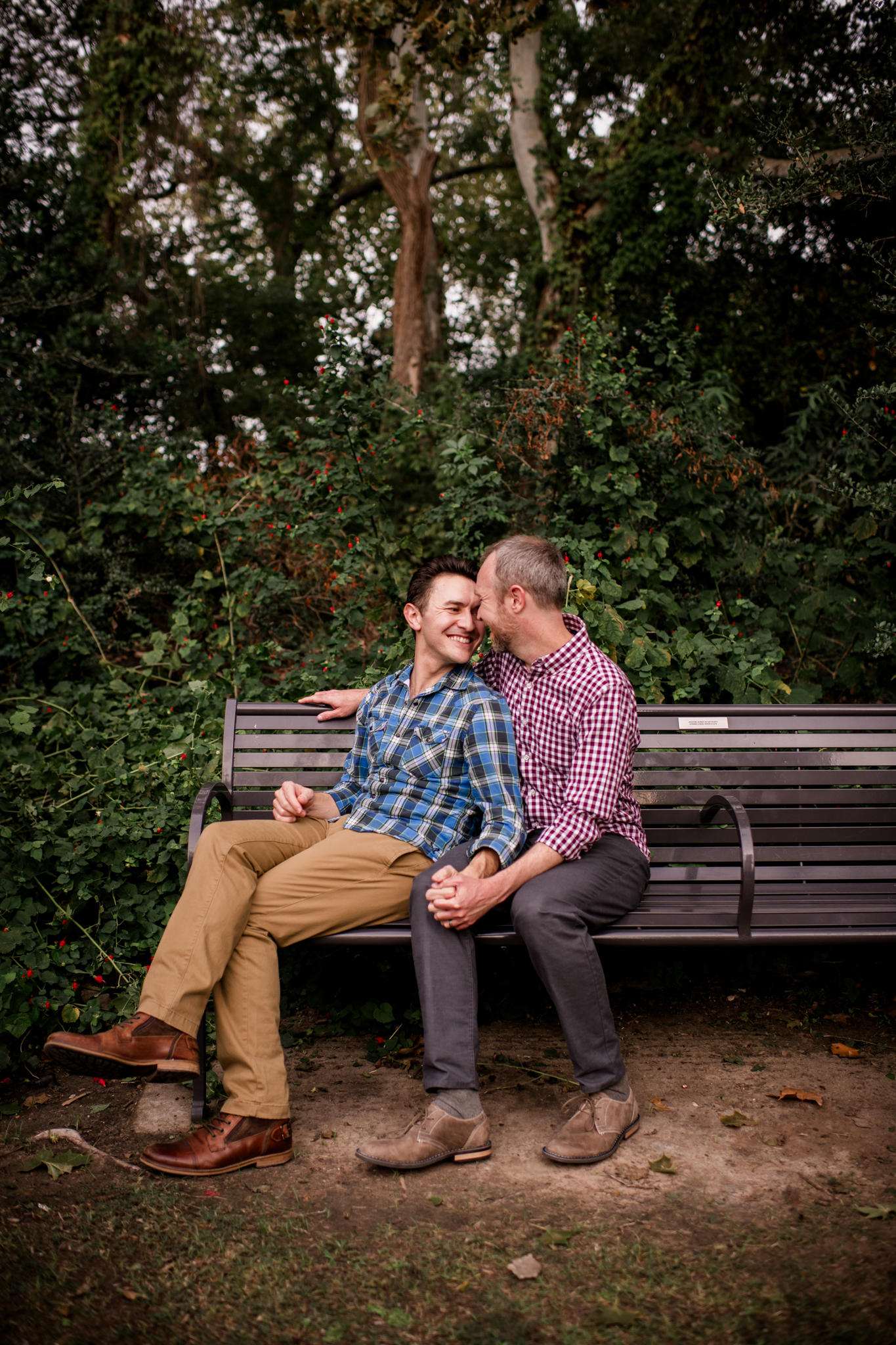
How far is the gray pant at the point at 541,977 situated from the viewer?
8.51 feet

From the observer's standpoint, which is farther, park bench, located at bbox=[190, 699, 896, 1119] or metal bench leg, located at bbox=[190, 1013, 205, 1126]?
park bench, located at bbox=[190, 699, 896, 1119]

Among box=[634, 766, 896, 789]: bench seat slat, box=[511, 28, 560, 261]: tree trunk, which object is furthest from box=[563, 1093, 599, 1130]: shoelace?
box=[511, 28, 560, 261]: tree trunk

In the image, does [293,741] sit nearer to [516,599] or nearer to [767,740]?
[516,599]

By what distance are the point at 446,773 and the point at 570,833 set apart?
45 centimetres

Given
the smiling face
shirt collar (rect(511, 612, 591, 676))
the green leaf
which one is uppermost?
the smiling face

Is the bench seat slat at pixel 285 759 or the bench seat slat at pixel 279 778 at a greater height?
the bench seat slat at pixel 285 759

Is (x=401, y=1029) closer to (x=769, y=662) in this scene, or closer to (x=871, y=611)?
(x=769, y=662)

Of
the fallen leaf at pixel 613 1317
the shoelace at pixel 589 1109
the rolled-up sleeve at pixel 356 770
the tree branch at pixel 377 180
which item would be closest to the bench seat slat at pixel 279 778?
the rolled-up sleeve at pixel 356 770

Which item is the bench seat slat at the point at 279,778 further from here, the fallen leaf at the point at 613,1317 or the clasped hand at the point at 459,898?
the fallen leaf at the point at 613,1317

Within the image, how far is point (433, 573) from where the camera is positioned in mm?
3150

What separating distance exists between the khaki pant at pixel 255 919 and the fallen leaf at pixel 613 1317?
1000 millimetres

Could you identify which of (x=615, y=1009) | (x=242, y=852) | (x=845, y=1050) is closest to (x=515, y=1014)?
(x=615, y=1009)

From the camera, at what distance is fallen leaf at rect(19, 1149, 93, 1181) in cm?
252

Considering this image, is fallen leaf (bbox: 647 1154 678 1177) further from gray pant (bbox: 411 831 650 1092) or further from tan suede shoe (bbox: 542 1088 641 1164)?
gray pant (bbox: 411 831 650 1092)
